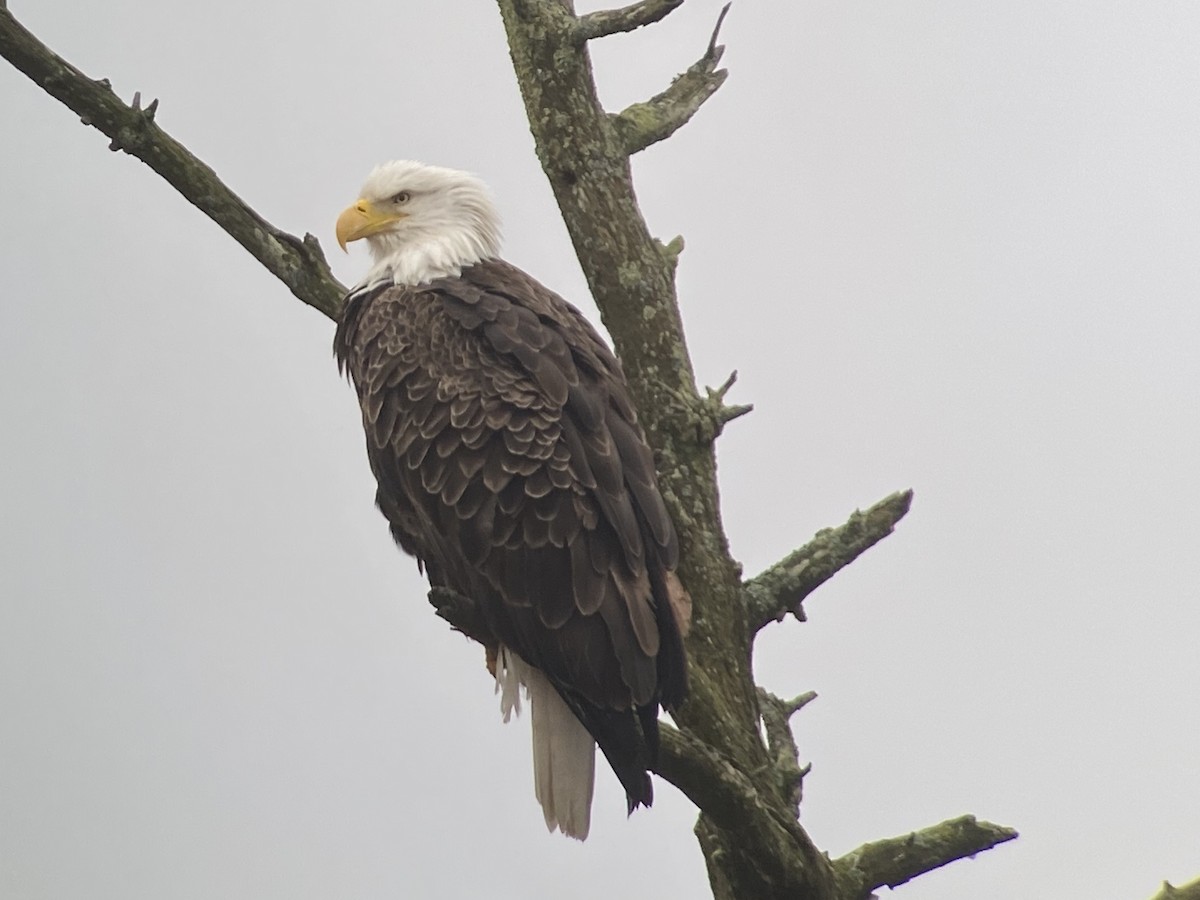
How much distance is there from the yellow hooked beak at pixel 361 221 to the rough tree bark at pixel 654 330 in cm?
18

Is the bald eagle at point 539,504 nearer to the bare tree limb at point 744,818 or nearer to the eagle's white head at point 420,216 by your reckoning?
the bare tree limb at point 744,818

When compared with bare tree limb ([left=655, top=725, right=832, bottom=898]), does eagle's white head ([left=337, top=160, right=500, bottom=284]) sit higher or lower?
higher

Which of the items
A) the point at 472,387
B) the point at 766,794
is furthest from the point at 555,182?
the point at 766,794

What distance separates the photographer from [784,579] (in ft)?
15.0

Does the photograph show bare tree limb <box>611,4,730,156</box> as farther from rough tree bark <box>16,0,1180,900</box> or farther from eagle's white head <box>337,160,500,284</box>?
eagle's white head <box>337,160,500,284</box>

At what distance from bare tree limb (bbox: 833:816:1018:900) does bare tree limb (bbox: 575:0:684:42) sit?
7.72ft

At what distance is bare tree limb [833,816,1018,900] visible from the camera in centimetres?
421

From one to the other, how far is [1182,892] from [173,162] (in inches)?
138

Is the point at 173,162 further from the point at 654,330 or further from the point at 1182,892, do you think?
the point at 1182,892

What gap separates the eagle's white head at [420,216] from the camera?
493cm

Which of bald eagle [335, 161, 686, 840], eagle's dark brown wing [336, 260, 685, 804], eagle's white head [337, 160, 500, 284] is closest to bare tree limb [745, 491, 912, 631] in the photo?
bald eagle [335, 161, 686, 840]

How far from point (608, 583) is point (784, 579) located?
2.69 feet

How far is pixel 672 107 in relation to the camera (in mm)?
5125

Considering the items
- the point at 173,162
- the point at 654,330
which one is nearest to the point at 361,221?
the point at 173,162
